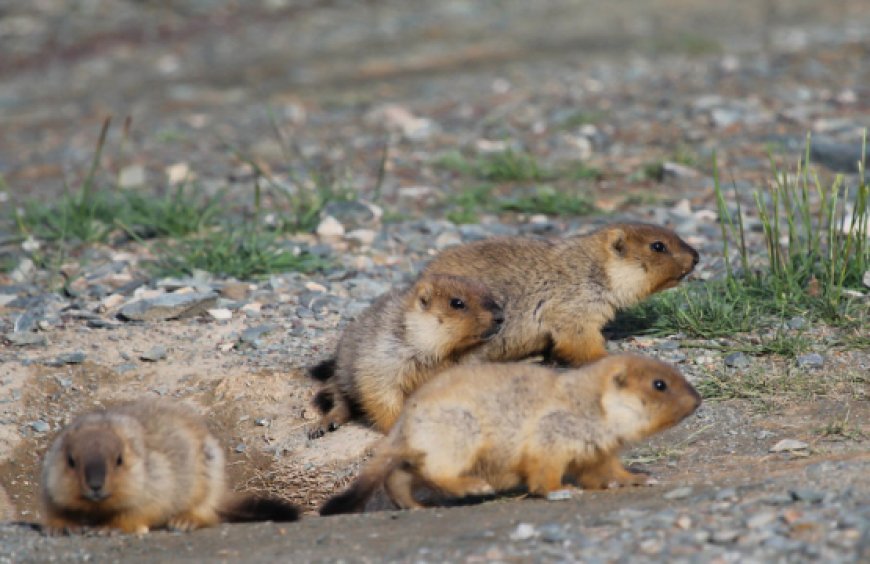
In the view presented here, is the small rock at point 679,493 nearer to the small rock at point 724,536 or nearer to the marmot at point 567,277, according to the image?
the small rock at point 724,536

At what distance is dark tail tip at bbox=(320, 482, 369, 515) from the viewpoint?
5383 mm

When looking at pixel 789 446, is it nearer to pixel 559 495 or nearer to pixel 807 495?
pixel 807 495

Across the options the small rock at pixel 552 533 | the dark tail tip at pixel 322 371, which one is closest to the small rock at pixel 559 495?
the small rock at pixel 552 533

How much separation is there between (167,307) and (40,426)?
1.41 meters

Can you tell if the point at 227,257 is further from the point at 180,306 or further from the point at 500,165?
the point at 500,165

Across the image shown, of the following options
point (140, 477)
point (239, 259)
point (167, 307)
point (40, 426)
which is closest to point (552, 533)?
point (140, 477)

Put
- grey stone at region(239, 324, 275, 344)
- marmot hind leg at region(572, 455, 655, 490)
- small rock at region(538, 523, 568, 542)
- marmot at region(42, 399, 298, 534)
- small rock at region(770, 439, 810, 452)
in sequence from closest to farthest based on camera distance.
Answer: small rock at region(538, 523, 568, 542) < marmot at region(42, 399, 298, 534) < marmot hind leg at region(572, 455, 655, 490) < small rock at region(770, 439, 810, 452) < grey stone at region(239, 324, 275, 344)

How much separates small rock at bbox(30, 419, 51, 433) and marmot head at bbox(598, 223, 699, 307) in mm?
3308

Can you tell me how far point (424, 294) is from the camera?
638 centimetres

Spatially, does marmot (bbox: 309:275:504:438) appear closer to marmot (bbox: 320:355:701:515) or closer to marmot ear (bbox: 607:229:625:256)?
marmot (bbox: 320:355:701:515)

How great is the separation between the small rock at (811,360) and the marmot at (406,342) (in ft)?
5.60

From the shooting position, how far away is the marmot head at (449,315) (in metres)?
6.31

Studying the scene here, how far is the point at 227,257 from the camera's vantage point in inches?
334

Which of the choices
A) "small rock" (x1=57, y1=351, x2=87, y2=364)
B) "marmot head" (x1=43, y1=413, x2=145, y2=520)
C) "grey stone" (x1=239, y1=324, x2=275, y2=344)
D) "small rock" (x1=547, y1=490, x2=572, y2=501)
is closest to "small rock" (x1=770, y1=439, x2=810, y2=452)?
"small rock" (x1=547, y1=490, x2=572, y2=501)
